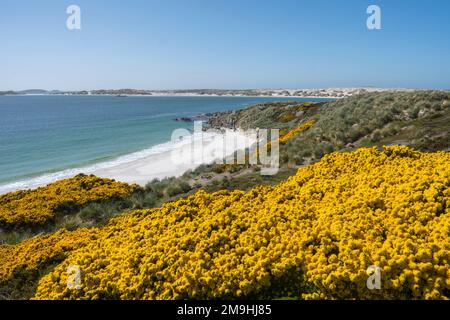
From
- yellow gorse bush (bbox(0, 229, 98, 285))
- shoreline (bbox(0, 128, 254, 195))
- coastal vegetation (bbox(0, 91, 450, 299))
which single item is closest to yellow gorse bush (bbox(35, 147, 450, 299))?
coastal vegetation (bbox(0, 91, 450, 299))

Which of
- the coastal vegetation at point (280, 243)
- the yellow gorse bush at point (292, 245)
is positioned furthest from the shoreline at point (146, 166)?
the yellow gorse bush at point (292, 245)

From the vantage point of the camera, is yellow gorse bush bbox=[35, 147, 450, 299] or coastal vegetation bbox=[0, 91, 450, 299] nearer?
yellow gorse bush bbox=[35, 147, 450, 299]

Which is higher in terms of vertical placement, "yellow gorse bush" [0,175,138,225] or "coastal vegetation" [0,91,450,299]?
"coastal vegetation" [0,91,450,299]

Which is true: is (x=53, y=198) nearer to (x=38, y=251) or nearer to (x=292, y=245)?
(x=38, y=251)

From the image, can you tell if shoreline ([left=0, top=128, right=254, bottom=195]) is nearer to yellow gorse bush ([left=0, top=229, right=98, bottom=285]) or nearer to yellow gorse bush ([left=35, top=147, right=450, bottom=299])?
yellow gorse bush ([left=0, top=229, right=98, bottom=285])

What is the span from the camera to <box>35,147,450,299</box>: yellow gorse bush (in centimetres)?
634

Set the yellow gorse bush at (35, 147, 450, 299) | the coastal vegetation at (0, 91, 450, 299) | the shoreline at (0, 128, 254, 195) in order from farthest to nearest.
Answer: the shoreline at (0, 128, 254, 195), the coastal vegetation at (0, 91, 450, 299), the yellow gorse bush at (35, 147, 450, 299)

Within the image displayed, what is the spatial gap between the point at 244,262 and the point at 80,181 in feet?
49.3

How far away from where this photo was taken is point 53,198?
17656 millimetres

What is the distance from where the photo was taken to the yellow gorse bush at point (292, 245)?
20.8 feet

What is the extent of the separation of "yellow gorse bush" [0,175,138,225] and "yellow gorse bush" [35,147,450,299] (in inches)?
271

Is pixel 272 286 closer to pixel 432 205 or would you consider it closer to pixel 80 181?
pixel 432 205
